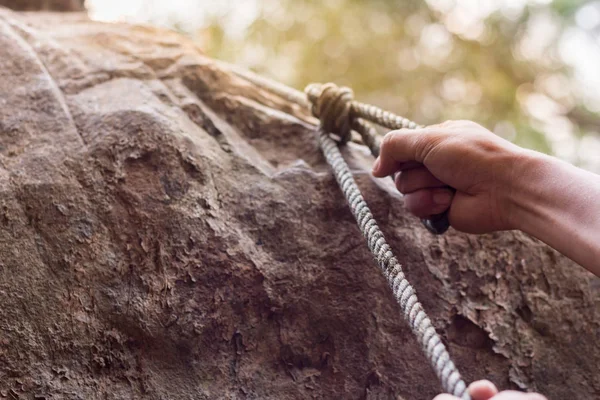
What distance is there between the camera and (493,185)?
2.65 ft

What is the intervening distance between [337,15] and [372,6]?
232 mm

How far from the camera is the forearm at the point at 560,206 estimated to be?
0.68m

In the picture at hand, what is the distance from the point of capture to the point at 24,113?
878 mm

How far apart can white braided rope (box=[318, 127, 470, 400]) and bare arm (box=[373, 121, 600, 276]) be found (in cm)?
8

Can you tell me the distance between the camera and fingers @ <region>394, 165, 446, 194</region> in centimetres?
85

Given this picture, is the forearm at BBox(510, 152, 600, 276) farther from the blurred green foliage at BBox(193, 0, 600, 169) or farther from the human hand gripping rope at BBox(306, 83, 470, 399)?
the blurred green foliage at BBox(193, 0, 600, 169)

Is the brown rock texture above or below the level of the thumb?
below

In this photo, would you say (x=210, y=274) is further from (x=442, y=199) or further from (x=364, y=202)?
(x=442, y=199)

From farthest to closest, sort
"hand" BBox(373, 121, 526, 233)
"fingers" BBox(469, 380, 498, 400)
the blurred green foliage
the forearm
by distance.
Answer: the blurred green foliage < "hand" BBox(373, 121, 526, 233) < the forearm < "fingers" BBox(469, 380, 498, 400)

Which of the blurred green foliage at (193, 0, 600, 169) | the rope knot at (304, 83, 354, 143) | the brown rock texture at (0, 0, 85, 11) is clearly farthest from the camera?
the blurred green foliage at (193, 0, 600, 169)

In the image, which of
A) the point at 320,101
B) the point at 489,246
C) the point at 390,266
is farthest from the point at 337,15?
the point at 390,266

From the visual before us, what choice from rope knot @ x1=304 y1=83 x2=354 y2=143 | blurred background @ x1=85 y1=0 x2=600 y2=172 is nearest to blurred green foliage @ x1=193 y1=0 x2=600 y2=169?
blurred background @ x1=85 y1=0 x2=600 y2=172

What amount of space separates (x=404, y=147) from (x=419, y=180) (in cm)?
7

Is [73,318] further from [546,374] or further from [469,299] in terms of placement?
[546,374]
